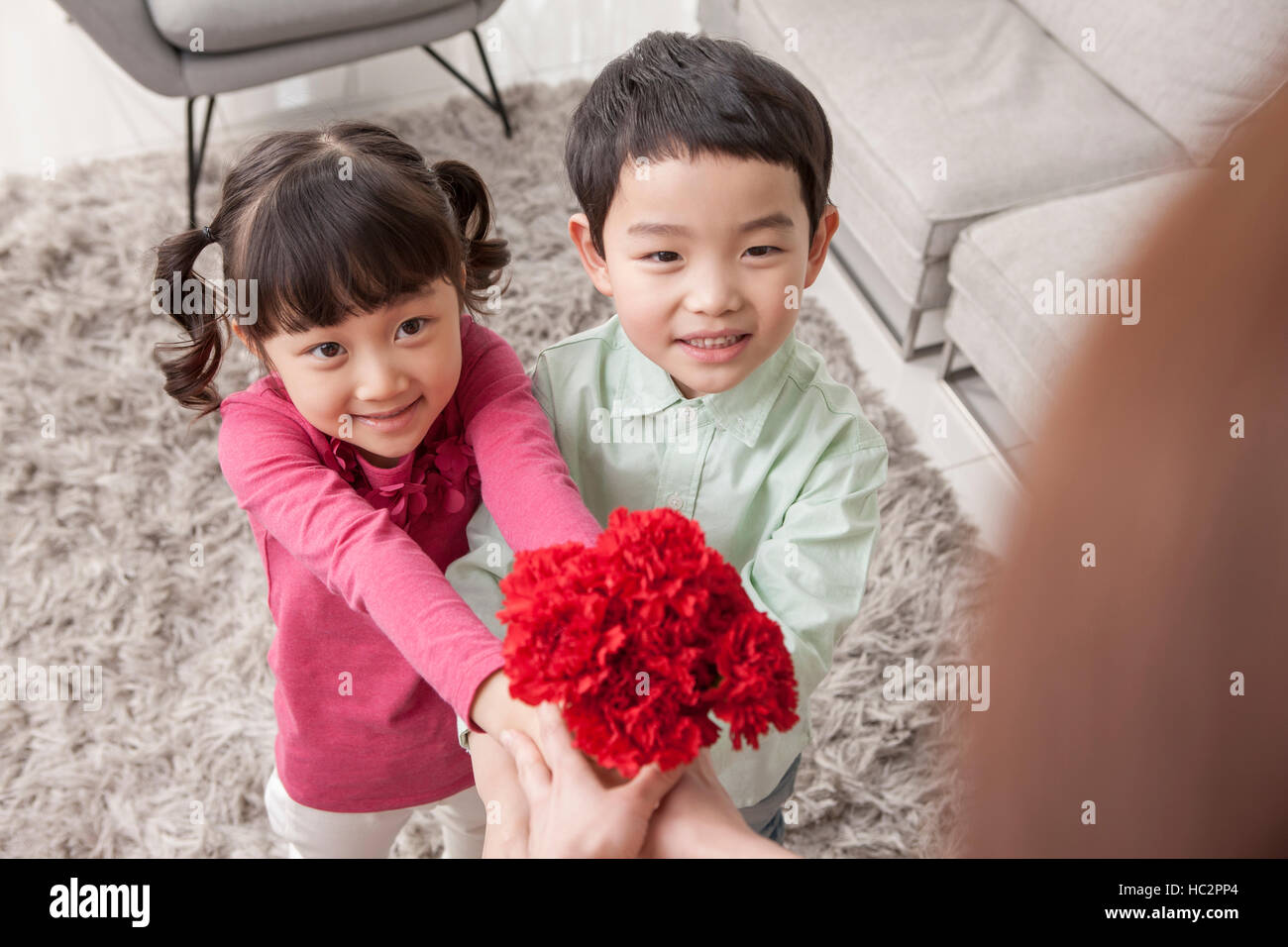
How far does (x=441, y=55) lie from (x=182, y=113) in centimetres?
77

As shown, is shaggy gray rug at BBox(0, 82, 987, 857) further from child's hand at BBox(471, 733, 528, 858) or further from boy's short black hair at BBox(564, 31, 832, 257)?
child's hand at BBox(471, 733, 528, 858)

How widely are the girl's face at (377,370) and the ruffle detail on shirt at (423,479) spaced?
0.04m

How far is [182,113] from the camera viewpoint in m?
2.98

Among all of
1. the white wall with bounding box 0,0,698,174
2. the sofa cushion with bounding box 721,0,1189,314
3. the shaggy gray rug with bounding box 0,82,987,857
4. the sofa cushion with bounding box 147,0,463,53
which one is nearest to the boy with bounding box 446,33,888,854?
the shaggy gray rug with bounding box 0,82,987,857

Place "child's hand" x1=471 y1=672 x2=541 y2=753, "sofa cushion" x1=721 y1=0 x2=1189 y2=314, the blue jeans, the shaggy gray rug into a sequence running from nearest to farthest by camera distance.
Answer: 1. "child's hand" x1=471 y1=672 x2=541 y2=753
2. the blue jeans
3. the shaggy gray rug
4. "sofa cushion" x1=721 y1=0 x2=1189 y2=314

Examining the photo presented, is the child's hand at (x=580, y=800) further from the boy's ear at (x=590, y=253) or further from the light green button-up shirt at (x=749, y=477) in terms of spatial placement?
the boy's ear at (x=590, y=253)

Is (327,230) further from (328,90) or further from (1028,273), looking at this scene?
(328,90)

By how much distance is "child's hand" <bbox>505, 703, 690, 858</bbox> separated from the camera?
0.73 metres

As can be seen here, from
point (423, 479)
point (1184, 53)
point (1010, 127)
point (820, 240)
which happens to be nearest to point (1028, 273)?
point (1010, 127)

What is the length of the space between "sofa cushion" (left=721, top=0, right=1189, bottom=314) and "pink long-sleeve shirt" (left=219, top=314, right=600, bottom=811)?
1398mm

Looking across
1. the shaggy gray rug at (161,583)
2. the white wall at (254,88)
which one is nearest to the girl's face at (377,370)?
the shaggy gray rug at (161,583)

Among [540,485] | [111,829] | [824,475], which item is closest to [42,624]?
[111,829]

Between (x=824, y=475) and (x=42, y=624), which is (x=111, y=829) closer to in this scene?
(x=42, y=624)

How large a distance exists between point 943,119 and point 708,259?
1487mm
